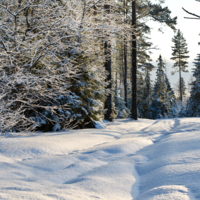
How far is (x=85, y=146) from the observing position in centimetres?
494

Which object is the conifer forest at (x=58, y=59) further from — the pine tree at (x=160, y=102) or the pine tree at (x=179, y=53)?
the pine tree at (x=179, y=53)

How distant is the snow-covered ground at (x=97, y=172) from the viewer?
218 cm

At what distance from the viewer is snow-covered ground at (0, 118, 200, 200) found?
2.18m

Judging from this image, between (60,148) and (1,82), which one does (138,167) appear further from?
(1,82)

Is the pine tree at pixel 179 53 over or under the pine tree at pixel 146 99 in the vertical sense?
over

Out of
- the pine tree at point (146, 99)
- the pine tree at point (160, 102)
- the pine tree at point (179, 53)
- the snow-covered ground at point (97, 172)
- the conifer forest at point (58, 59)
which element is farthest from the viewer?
the pine tree at point (179, 53)

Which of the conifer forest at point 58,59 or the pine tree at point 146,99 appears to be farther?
the pine tree at point 146,99

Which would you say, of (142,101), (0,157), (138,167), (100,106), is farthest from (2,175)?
(142,101)

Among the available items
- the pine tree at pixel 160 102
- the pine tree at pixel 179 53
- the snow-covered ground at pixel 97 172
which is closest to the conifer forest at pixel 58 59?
the snow-covered ground at pixel 97 172

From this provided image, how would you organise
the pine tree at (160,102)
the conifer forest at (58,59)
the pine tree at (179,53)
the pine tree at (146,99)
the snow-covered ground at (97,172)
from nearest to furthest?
1. the snow-covered ground at (97,172)
2. the conifer forest at (58,59)
3. the pine tree at (160,102)
4. the pine tree at (146,99)
5. the pine tree at (179,53)

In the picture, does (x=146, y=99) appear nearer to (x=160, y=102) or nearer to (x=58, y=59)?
(x=160, y=102)

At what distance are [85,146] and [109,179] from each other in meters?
2.28

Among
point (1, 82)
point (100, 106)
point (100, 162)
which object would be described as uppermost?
point (1, 82)

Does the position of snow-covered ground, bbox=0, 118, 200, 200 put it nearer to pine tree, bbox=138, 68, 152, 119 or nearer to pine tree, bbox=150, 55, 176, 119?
pine tree, bbox=150, 55, 176, 119
